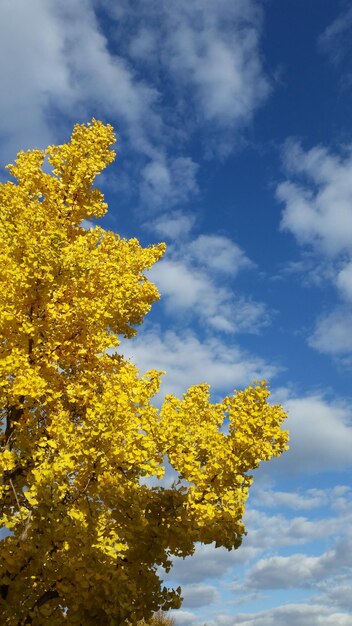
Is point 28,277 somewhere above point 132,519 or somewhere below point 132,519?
above

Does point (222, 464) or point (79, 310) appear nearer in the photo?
point (79, 310)

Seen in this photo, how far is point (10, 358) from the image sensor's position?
7430 millimetres

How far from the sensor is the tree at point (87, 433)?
581cm

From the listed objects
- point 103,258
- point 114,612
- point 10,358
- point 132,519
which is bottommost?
point 114,612

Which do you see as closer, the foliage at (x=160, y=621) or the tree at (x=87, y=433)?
the tree at (x=87, y=433)

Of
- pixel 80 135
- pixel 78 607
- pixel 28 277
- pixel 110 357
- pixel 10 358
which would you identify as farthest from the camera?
pixel 80 135

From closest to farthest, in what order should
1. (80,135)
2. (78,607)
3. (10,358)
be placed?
1. (78,607)
2. (10,358)
3. (80,135)

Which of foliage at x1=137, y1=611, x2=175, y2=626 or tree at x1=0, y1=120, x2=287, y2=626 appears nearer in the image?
tree at x1=0, y1=120, x2=287, y2=626

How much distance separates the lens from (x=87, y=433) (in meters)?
7.68

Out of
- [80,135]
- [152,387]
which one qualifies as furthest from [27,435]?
[80,135]

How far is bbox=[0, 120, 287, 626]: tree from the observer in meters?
5.81

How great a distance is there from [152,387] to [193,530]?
374 cm

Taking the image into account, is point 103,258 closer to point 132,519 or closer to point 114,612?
point 132,519

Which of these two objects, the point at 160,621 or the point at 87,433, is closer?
the point at 87,433
